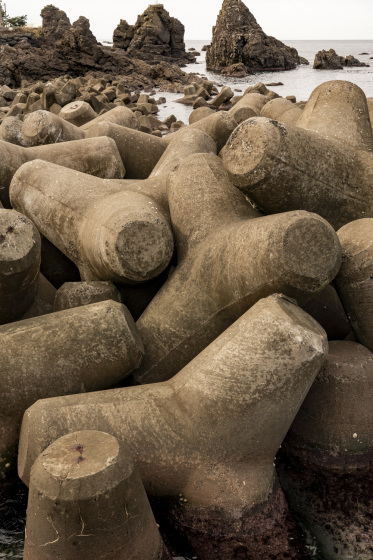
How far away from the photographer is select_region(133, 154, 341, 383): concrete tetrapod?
6.78 feet

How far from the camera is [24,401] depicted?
2.07m

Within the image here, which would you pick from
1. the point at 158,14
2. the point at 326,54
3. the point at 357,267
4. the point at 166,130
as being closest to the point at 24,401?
the point at 357,267

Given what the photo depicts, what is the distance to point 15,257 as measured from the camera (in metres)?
2.21

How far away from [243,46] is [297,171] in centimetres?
2530

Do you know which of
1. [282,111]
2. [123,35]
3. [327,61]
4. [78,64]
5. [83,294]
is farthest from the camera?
[123,35]

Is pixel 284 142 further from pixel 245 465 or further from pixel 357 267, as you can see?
pixel 245 465

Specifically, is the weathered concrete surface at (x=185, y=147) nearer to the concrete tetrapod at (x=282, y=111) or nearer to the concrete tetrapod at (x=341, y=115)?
the concrete tetrapod at (x=341, y=115)

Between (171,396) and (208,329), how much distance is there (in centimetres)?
39

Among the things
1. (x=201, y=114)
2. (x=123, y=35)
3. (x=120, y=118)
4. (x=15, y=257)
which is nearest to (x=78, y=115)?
(x=120, y=118)

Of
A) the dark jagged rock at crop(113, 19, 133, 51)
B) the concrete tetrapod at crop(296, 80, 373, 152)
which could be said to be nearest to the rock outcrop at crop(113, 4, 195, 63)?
the dark jagged rock at crop(113, 19, 133, 51)

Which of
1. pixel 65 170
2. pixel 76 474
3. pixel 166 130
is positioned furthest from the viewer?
pixel 166 130

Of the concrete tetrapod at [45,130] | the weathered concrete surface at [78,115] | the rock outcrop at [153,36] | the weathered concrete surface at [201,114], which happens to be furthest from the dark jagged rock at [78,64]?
the concrete tetrapod at [45,130]

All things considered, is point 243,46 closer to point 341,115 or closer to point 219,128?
point 219,128

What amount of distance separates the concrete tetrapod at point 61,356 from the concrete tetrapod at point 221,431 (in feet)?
0.41
